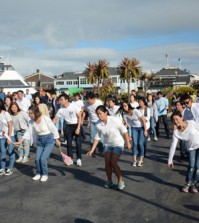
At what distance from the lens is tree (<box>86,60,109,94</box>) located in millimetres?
53156

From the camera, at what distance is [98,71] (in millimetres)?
53719

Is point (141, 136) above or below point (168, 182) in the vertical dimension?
above

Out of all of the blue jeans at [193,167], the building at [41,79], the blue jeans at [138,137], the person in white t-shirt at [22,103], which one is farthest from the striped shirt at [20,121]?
the building at [41,79]

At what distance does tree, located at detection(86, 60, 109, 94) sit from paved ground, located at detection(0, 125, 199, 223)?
4508 cm

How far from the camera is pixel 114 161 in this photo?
6.33 meters

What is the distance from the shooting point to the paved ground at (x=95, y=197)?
5.22m

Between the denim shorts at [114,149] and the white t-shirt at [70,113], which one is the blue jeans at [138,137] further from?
the denim shorts at [114,149]

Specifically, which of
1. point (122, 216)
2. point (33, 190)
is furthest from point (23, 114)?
point (122, 216)

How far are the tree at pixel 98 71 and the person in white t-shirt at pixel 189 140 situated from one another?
4708cm

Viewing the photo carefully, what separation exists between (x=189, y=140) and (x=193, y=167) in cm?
52

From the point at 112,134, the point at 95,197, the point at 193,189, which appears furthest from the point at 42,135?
the point at 193,189

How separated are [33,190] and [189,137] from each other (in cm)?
318

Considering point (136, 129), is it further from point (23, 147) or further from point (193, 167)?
point (23, 147)

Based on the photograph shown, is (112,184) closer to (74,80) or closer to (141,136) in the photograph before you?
(141,136)
